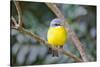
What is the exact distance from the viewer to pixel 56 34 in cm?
188

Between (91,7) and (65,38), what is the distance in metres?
0.43

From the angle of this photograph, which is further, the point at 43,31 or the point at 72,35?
the point at 72,35

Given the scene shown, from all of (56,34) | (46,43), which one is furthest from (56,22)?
(46,43)

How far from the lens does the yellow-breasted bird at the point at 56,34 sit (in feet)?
6.13

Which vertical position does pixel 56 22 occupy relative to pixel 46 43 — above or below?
above

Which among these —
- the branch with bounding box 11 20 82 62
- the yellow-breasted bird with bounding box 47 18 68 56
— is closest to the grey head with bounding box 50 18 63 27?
the yellow-breasted bird with bounding box 47 18 68 56

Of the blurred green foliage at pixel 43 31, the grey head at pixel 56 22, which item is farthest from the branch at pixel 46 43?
the grey head at pixel 56 22

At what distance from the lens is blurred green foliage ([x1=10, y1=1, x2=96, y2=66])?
1765 mm

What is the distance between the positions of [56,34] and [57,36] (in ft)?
0.07

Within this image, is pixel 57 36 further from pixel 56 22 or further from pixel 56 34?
pixel 56 22

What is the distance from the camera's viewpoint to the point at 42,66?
6.05 ft

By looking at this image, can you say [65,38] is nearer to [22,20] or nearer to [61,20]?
[61,20]

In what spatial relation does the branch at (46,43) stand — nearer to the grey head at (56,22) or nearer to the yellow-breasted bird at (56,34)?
the yellow-breasted bird at (56,34)

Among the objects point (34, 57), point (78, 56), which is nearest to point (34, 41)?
point (34, 57)
